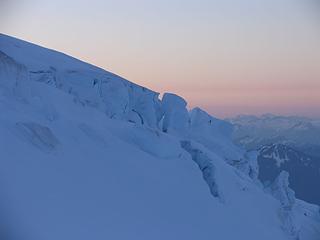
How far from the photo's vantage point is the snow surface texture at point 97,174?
667 inches

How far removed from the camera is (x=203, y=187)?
2608 cm

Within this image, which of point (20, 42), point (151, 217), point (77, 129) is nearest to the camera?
point (151, 217)

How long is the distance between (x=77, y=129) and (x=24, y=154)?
4688mm

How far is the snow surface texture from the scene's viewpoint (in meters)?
16.9

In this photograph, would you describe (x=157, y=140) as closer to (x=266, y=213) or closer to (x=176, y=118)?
(x=266, y=213)

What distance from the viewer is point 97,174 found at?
2083cm

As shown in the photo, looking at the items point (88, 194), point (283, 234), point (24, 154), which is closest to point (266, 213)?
point (283, 234)

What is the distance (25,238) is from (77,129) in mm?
8353

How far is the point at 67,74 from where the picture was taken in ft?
110

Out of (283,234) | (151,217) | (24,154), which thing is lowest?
(283,234)

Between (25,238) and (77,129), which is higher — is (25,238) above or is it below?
below

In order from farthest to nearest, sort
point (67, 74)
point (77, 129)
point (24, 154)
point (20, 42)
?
point (20, 42) < point (67, 74) < point (77, 129) < point (24, 154)

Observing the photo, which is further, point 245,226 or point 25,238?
point 245,226

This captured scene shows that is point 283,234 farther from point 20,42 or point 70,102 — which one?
point 20,42
